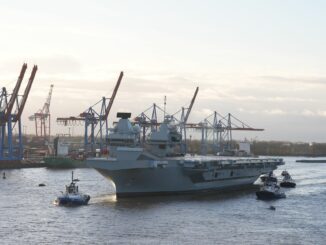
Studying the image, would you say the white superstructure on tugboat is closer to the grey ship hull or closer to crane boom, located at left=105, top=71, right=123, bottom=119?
the grey ship hull

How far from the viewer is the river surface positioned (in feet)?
171

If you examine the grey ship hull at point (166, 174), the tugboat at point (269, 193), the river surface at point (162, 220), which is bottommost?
the river surface at point (162, 220)

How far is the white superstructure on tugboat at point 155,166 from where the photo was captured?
7475 centimetres

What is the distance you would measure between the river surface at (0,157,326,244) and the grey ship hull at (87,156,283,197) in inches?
64.8

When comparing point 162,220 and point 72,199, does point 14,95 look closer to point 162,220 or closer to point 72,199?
point 72,199

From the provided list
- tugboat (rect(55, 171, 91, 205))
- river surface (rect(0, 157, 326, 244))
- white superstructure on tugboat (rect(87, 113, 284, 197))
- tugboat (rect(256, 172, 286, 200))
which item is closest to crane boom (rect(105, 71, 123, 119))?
white superstructure on tugboat (rect(87, 113, 284, 197))

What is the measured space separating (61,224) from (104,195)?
25.1 meters

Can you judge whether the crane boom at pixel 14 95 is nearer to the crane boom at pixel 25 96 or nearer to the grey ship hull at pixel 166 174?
the crane boom at pixel 25 96

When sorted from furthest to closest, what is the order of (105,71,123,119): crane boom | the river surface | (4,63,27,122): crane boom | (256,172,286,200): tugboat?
(105,71,123,119): crane boom
(4,63,27,122): crane boom
(256,172,286,200): tugboat
the river surface

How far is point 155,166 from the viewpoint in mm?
75250

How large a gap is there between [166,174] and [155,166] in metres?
3.83

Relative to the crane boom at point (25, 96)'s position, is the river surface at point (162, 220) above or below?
below

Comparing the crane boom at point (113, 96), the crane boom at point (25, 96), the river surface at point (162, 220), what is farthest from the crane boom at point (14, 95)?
the river surface at point (162, 220)

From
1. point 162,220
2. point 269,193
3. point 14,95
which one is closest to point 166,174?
point 269,193
